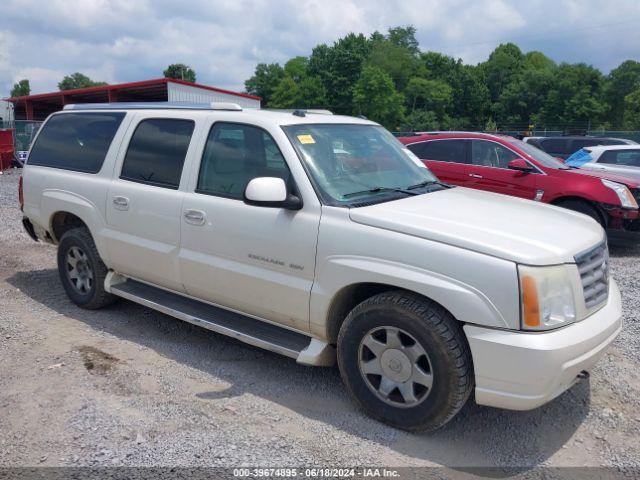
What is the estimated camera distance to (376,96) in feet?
244

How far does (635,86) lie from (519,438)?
81.2 metres

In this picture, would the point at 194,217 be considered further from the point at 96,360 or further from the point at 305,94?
the point at 305,94

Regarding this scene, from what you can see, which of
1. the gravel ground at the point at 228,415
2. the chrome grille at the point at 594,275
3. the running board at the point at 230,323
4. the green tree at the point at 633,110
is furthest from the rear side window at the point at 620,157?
the green tree at the point at 633,110

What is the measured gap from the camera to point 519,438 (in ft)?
11.4

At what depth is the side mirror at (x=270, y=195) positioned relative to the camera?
3596mm

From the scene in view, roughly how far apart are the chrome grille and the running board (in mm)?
1599

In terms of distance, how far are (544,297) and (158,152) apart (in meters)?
3.19

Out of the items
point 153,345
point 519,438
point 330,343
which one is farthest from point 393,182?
point 153,345

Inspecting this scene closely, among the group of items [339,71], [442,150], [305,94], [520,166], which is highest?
[339,71]

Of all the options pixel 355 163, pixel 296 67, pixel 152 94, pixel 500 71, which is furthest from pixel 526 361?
pixel 296 67

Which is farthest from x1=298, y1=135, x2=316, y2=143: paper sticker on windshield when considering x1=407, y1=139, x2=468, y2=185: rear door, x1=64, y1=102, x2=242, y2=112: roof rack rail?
x1=407, y1=139, x2=468, y2=185: rear door

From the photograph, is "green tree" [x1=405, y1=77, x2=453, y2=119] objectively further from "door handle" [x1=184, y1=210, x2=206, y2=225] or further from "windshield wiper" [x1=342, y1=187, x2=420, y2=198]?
"door handle" [x1=184, y1=210, x2=206, y2=225]

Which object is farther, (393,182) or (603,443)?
(393,182)

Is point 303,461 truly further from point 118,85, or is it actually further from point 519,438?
point 118,85
